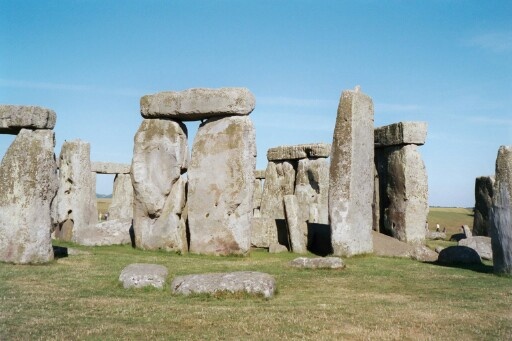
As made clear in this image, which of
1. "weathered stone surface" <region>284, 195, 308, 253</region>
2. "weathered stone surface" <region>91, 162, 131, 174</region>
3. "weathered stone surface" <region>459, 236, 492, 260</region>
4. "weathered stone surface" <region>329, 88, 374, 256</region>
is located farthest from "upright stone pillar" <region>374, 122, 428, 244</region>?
"weathered stone surface" <region>91, 162, 131, 174</region>

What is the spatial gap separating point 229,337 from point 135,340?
91 cm

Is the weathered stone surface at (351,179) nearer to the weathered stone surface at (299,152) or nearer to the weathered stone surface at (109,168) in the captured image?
the weathered stone surface at (299,152)

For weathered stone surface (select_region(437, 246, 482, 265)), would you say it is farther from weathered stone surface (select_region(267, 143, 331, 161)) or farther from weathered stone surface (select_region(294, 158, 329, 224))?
weathered stone surface (select_region(267, 143, 331, 161))

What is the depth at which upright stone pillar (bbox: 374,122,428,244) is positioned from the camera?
16.9 meters

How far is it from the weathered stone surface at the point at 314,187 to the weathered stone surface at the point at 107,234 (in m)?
7.67

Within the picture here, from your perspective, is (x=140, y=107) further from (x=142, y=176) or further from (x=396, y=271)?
(x=396, y=271)

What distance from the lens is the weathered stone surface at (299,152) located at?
22625 mm

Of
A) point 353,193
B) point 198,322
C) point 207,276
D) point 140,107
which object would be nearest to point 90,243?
point 140,107

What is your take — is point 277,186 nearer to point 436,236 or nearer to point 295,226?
point 436,236

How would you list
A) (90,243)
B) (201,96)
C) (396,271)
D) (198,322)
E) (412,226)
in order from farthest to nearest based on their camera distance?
(412,226)
(90,243)
(201,96)
(396,271)
(198,322)

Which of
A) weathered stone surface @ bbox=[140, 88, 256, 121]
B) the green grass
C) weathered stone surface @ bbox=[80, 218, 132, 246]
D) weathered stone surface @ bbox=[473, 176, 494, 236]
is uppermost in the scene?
weathered stone surface @ bbox=[140, 88, 256, 121]

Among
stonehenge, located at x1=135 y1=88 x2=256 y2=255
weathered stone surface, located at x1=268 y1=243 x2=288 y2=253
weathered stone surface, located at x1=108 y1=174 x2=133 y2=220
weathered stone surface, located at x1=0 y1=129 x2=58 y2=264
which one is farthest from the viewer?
weathered stone surface, located at x1=108 y1=174 x2=133 y2=220

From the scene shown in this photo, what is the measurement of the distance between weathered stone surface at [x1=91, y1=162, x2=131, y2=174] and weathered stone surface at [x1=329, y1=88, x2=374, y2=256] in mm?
14636

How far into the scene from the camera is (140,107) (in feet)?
50.9
